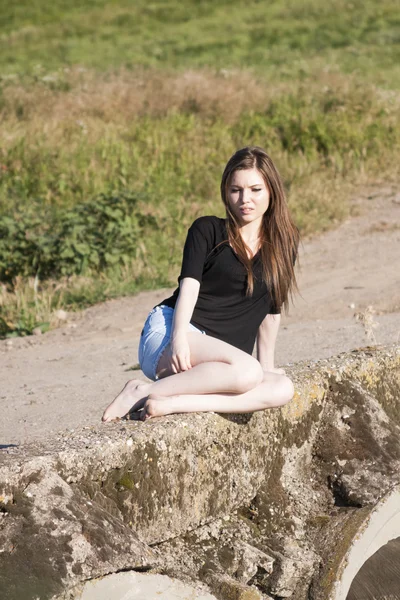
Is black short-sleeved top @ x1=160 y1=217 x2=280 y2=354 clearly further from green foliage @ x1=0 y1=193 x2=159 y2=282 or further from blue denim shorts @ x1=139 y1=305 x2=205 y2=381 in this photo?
green foliage @ x1=0 y1=193 x2=159 y2=282

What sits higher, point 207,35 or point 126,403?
point 207,35

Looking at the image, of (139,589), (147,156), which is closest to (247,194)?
(139,589)

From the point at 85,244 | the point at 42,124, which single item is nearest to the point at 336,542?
the point at 85,244

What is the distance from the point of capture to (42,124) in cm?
1323

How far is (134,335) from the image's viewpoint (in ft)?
25.5

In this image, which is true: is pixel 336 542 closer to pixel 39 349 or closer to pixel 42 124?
pixel 39 349

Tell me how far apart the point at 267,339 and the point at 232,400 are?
687 mm

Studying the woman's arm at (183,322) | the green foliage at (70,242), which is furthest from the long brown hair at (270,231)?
the green foliage at (70,242)

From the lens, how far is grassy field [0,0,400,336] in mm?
9203

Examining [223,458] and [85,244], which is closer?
[223,458]

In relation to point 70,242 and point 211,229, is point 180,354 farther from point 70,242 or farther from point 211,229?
point 70,242

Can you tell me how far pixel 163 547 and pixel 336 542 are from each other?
60cm

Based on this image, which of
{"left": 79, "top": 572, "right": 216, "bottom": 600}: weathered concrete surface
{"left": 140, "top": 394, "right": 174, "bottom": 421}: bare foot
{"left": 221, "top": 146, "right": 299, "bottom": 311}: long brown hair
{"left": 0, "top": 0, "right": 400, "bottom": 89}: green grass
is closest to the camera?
{"left": 79, "top": 572, "right": 216, "bottom": 600}: weathered concrete surface

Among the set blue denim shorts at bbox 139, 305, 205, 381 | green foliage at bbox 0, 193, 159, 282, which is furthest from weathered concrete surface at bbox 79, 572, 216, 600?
green foliage at bbox 0, 193, 159, 282
